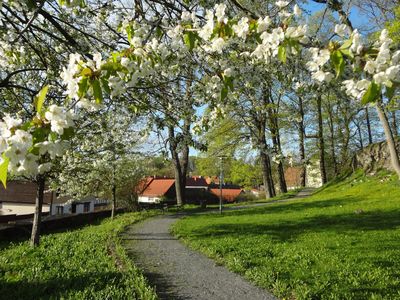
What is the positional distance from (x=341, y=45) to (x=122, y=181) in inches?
775

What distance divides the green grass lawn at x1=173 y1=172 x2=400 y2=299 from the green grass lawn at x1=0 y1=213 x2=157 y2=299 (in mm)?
2054

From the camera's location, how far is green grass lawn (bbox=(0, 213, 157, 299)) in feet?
20.2

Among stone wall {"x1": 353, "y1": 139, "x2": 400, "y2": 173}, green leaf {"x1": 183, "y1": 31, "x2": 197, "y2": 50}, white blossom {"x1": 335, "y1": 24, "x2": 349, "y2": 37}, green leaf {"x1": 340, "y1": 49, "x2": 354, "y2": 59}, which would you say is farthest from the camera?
stone wall {"x1": 353, "y1": 139, "x2": 400, "y2": 173}

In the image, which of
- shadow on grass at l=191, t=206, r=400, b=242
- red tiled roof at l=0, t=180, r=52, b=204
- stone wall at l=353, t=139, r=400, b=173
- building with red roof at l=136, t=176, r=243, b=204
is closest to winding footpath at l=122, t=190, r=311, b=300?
shadow on grass at l=191, t=206, r=400, b=242

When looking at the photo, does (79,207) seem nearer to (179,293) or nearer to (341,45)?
(179,293)

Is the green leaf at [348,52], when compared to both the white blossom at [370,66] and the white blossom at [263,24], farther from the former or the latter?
the white blossom at [263,24]

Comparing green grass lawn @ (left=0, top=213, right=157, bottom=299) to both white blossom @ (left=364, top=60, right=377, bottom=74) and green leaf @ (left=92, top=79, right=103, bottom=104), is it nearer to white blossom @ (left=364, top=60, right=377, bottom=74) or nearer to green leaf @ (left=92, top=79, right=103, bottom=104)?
green leaf @ (left=92, top=79, right=103, bottom=104)

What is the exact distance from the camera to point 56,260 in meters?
8.76

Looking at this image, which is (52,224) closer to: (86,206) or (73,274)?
(73,274)

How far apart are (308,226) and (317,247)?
10.4 feet

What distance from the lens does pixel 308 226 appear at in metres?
12.0

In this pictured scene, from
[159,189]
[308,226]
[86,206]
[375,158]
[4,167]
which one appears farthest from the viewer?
[159,189]

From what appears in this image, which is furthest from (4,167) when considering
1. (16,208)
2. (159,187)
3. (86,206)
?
(159,187)

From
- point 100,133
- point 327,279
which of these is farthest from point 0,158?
point 100,133
